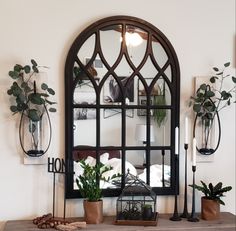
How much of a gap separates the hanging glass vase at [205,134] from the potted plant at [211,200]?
0.84 ft

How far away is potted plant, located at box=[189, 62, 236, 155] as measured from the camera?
8.20ft

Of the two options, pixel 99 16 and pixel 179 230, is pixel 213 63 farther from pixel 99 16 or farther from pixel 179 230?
pixel 179 230

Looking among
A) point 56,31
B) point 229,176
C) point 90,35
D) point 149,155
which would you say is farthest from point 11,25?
point 229,176

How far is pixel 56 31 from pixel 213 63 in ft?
3.63

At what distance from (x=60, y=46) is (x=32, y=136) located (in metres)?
0.62

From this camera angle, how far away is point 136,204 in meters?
2.33

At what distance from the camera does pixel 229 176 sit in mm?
2641

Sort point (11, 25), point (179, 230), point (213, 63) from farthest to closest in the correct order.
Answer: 1. point (213, 63)
2. point (11, 25)
3. point (179, 230)

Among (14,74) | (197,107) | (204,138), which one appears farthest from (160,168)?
(14,74)

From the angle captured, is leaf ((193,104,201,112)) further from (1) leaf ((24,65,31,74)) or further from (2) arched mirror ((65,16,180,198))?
(1) leaf ((24,65,31,74))

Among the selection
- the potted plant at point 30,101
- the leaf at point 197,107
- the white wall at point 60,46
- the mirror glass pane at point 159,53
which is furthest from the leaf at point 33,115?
the leaf at point 197,107

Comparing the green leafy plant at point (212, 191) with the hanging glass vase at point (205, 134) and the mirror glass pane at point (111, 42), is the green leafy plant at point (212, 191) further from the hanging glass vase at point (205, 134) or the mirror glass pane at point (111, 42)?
the mirror glass pane at point (111, 42)

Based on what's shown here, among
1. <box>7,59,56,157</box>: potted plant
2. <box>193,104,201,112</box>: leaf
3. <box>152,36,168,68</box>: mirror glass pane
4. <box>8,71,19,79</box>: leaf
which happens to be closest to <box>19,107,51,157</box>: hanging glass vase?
<box>7,59,56,157</box>: potted plant

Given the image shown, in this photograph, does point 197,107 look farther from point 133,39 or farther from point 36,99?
point 36,99
